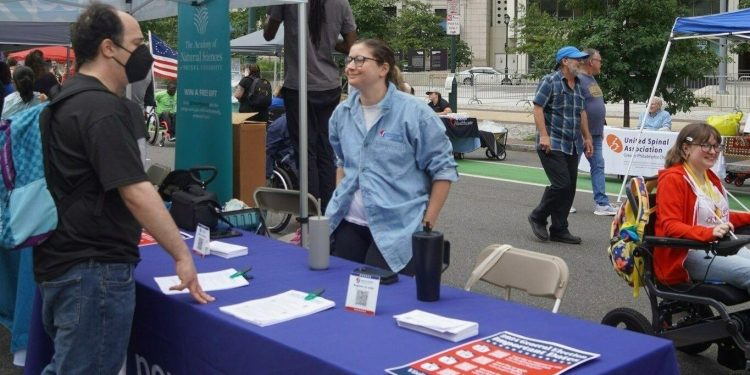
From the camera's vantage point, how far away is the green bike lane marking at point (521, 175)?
11.9 meters

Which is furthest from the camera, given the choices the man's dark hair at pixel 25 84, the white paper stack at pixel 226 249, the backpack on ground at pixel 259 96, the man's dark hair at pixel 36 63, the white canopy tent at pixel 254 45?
the white canopy tent at pixel 254 45

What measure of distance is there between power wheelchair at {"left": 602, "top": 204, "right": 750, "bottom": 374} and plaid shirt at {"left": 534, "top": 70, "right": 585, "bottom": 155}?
10.7ft

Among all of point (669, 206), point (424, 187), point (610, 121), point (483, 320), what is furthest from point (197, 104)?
point (610, 121)

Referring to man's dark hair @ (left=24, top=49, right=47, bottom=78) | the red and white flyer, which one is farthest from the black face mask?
man's dark hair @ (left=24, top=49, right=47, bottom=78)

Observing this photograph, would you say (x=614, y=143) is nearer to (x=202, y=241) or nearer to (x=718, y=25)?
(x=718, y=25)

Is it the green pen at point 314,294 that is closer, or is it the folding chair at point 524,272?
the green pen at point 314,294

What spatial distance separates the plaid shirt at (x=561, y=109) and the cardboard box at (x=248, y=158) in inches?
102

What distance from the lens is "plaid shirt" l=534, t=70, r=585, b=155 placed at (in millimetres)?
7883

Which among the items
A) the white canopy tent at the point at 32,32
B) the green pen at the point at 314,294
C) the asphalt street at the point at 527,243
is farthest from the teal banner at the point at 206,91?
the white canopy tent at the point at 32,32

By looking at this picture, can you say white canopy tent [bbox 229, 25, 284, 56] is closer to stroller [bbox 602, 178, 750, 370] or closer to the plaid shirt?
the plaid shirt

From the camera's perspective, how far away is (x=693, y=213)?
439cm

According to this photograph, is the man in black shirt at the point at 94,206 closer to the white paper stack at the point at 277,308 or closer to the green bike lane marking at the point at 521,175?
the white paper stack at the point at 277,308

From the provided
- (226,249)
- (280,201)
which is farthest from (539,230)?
(226,249)

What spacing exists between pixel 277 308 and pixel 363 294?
31cm
